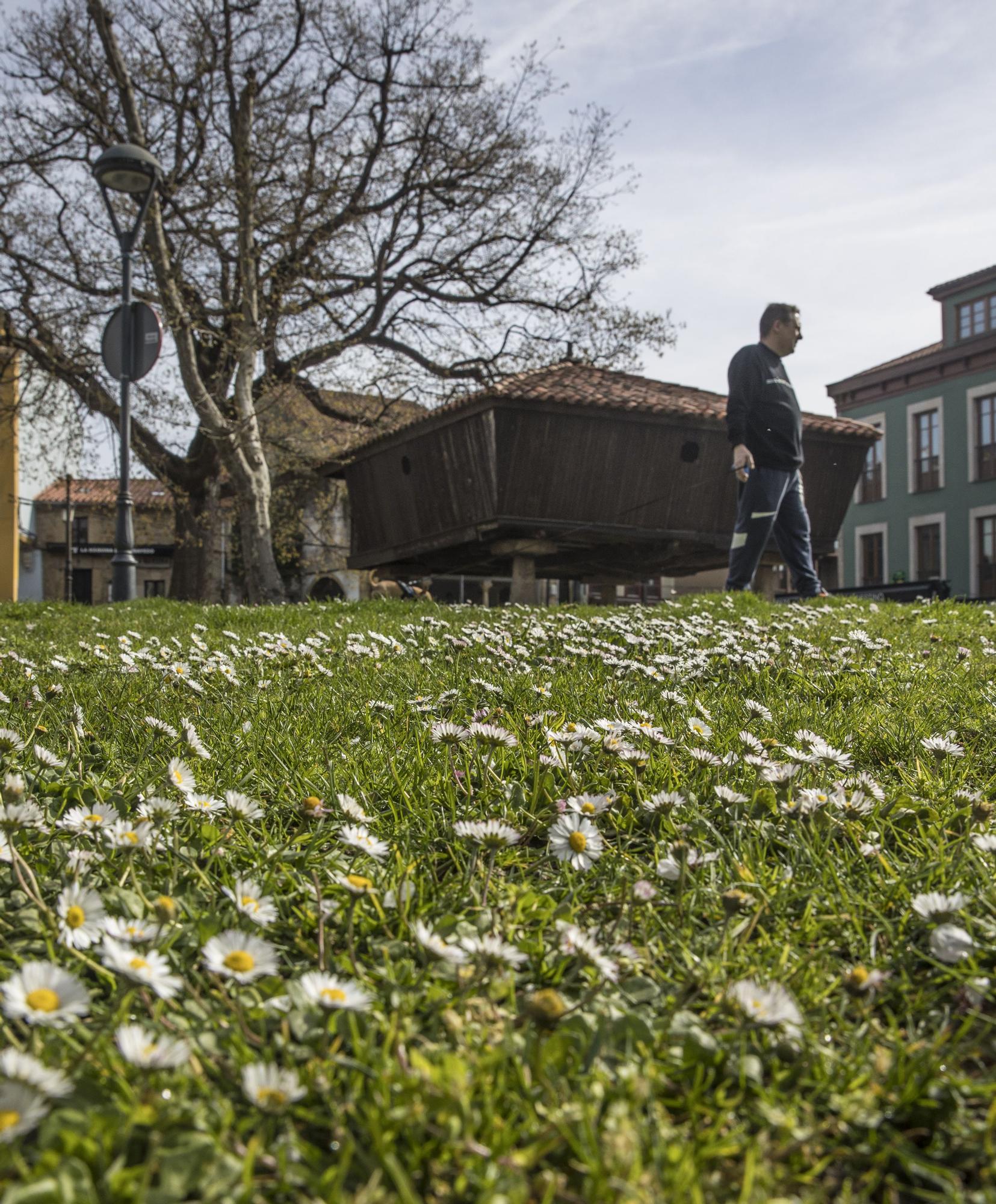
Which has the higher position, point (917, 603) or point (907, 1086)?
point (917, 603)

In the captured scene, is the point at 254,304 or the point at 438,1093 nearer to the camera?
the point at 438,1093

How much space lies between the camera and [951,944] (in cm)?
163

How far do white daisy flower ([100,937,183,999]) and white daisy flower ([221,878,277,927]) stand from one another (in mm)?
228

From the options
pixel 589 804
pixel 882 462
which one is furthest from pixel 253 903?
pixel 882 462

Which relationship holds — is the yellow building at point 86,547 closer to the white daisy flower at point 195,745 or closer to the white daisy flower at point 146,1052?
the white daisy flower at point 195,745

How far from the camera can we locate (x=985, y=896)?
1.99 meters

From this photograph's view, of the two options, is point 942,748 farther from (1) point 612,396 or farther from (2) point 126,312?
(1) point 612,396

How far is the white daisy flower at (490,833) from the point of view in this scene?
1922 millimetres

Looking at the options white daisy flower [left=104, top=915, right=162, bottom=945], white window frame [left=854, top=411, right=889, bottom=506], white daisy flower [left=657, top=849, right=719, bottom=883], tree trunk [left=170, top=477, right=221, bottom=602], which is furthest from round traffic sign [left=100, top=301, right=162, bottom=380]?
white window frame [left=854, top=411, right=889, bottom=506]

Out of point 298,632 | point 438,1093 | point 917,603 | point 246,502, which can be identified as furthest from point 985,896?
point 246,502

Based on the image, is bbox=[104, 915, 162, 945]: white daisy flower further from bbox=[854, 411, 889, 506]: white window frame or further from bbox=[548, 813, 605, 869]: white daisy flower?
bbox=[854, 411, 889, 506]: white window frame

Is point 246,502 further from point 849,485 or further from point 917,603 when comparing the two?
point 917,603

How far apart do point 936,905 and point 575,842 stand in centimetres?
62

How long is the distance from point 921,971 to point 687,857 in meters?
0.45
